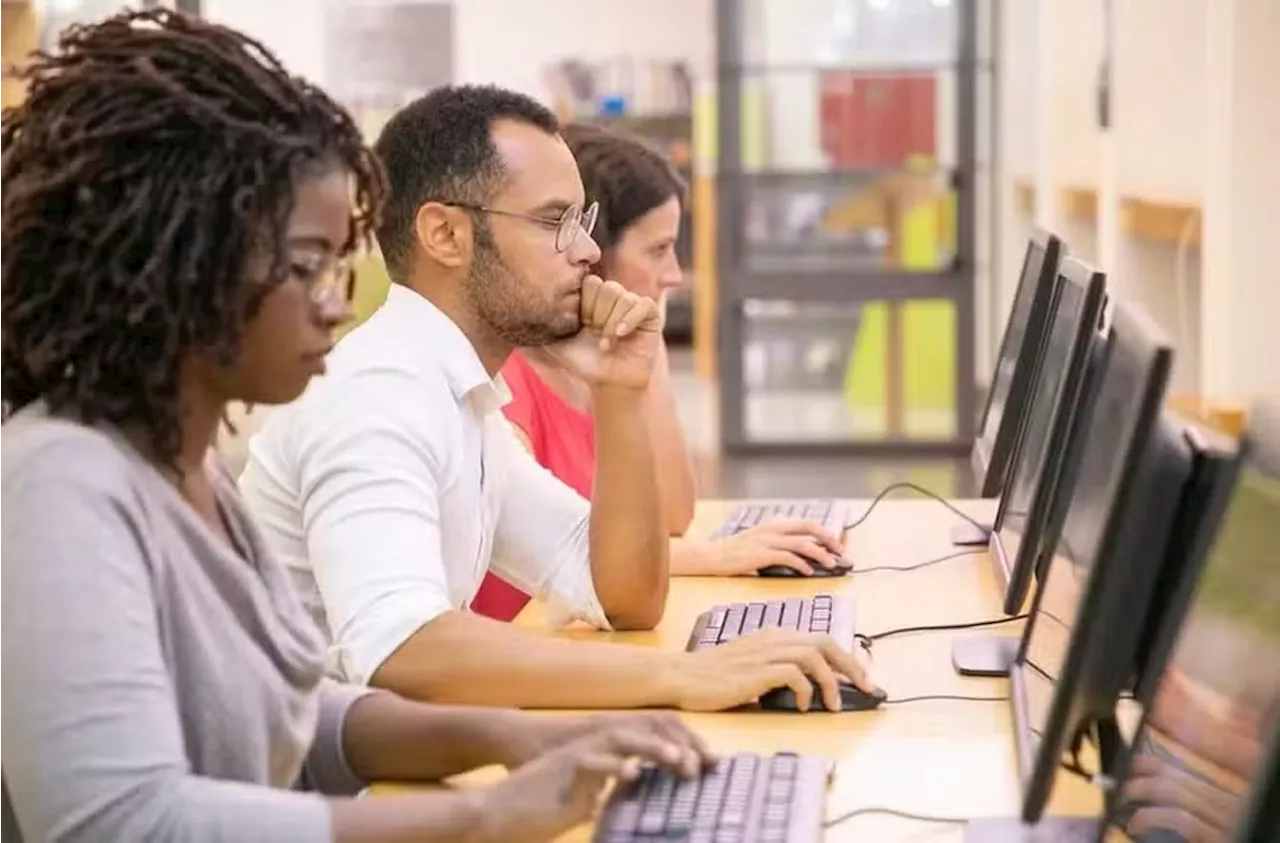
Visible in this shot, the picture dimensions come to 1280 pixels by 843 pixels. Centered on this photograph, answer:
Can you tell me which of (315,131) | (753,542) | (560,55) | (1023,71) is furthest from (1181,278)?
(560,55)

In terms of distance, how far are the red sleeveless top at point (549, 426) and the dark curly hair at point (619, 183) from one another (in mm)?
287

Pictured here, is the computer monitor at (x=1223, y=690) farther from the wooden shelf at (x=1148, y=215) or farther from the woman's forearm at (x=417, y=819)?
the wooden shelf at (x=1148, y=215)

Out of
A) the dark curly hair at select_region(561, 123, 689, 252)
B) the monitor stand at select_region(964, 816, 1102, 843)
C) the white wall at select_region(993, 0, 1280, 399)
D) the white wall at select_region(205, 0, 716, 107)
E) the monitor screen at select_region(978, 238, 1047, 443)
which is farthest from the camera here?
the white wall at select_region(205, 0, 716, 107)

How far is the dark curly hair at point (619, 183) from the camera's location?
2955 mm

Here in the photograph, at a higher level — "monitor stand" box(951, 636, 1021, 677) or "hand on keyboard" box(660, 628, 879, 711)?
"hand on keyboard" box(660, 628, 879, 711)

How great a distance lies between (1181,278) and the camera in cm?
470

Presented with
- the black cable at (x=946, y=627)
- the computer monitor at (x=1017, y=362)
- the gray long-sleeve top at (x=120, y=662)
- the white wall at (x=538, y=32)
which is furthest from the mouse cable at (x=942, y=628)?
the white wall at (x=538, y=32)

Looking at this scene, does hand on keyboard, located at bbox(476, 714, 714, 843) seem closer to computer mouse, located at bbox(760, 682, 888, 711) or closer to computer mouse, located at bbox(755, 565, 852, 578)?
computer mouse, located at bbox(760, 682, 888, 711)

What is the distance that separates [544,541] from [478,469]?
0.22 meters

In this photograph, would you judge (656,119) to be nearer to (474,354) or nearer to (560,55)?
(560,55)

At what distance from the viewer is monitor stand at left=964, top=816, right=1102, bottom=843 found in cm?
140

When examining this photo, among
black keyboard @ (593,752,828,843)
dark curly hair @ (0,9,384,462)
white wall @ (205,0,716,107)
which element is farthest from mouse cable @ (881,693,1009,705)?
white wall @ (205,0,716,107)

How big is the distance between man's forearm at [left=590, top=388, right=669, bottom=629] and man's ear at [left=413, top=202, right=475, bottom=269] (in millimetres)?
258

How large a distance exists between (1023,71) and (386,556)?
20.1ft
